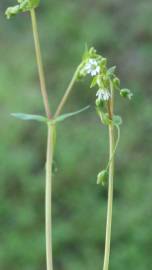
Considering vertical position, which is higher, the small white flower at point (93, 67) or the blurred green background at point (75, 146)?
the blurred green background at point (75, 146)

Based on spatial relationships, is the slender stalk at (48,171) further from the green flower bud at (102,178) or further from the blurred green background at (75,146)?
the blurred green background at (75,146)

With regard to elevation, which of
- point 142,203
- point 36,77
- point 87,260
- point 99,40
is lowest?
point 87,260

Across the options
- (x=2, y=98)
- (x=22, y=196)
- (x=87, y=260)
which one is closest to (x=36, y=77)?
(x=2, y=98)

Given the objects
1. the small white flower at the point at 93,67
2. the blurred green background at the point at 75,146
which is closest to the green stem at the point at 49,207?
the small white flower at the point at 93,67

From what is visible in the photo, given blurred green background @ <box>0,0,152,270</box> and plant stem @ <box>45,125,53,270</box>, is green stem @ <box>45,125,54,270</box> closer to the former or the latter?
plant stem @ <box>45,125,53,270</box>

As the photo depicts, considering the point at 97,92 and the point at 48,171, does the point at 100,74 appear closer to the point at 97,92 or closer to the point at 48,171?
the point at 97,92

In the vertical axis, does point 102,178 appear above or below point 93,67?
below

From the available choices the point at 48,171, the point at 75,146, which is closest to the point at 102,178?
the point at 48,171

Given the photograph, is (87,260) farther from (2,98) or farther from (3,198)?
(2,98)

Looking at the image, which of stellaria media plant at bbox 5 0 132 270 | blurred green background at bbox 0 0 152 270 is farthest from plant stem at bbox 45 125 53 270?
blurred green background at bbox 0 0 152 270
